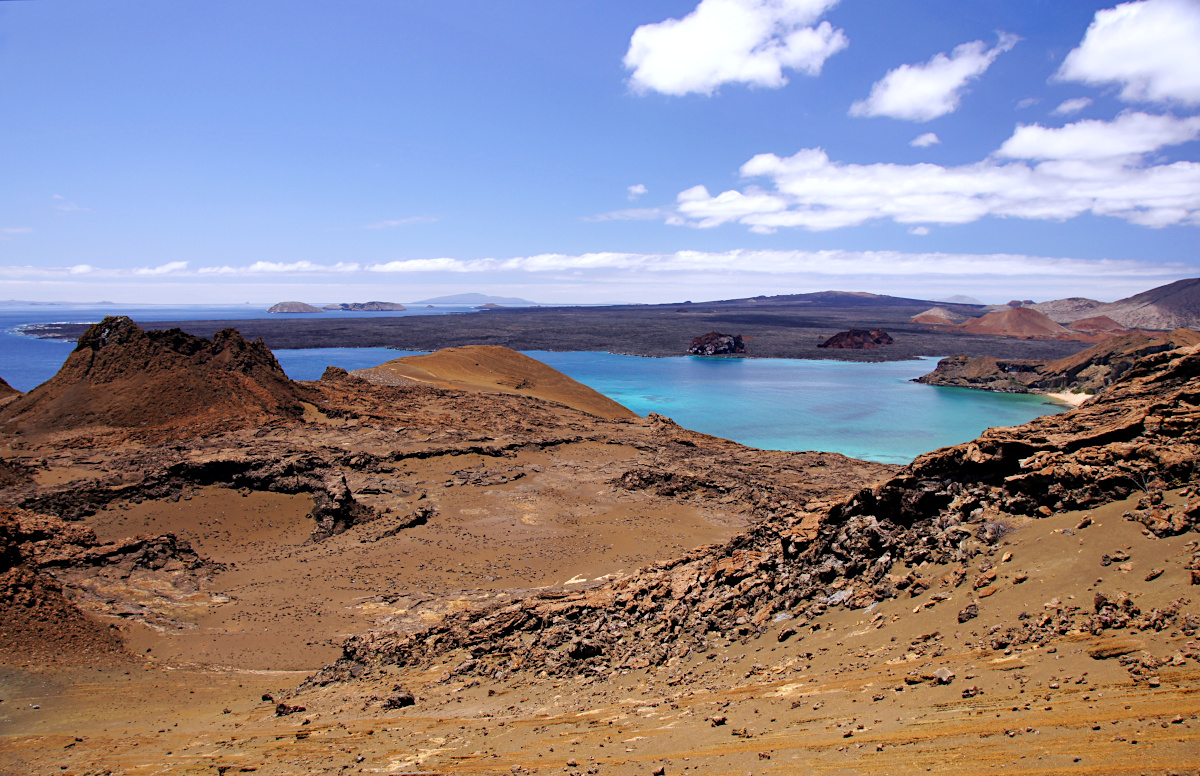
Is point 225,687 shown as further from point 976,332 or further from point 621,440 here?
point 976,332

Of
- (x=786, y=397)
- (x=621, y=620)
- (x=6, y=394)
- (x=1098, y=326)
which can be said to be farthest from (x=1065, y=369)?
(x=1098, y=326)

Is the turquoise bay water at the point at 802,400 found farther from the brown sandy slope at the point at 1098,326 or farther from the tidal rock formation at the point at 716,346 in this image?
the brown sandy slope at the point at 1098,326

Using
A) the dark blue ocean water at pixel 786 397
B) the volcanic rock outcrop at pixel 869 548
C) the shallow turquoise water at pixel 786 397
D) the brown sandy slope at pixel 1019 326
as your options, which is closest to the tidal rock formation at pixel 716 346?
the shallow turquoise water at pixel 786 397

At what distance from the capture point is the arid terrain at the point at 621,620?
4.12m

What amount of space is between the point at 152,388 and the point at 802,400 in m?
38.3

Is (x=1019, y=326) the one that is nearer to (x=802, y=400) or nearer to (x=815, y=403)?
(x=802, y=400)

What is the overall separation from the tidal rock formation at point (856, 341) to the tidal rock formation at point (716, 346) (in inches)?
575

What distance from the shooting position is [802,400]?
4472 cm

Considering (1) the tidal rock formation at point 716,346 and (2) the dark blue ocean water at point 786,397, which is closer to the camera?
(2) the dark blue ocean water at point 786,397

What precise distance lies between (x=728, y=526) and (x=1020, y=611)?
10.2 metres

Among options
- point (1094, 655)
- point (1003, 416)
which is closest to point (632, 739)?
point (1094, 655)

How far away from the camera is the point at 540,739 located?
520 centimetres

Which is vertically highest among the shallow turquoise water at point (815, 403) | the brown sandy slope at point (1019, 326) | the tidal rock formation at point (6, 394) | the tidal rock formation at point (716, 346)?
the brown sandy slope at point (1019, 326)

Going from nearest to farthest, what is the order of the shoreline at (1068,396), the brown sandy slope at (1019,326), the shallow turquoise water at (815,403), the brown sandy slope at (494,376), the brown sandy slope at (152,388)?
the brown sandy slope at (152,388)
the brown sandy slope at (494,376)
the shallow turquoise water at (815,403)
the shoreline at (1068,396)
the brown sandy slope at (1019,326)
